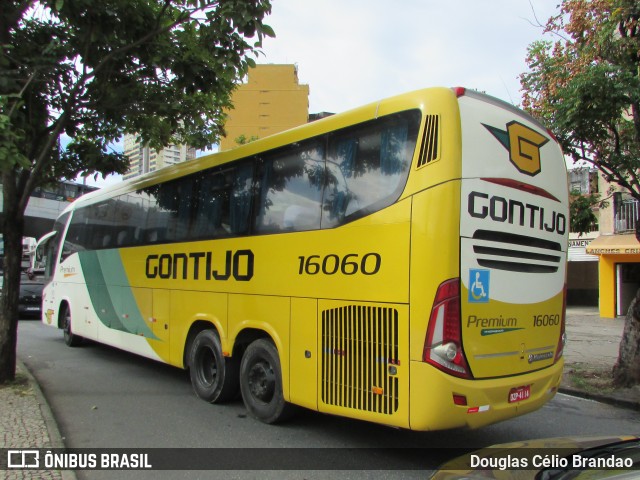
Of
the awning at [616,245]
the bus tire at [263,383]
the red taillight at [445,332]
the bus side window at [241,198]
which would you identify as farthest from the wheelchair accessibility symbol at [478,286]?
the awning at [616,245]

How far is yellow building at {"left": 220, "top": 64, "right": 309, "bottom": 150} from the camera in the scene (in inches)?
2645

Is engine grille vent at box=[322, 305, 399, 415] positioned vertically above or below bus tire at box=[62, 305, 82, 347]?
above

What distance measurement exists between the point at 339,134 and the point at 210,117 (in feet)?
19.4

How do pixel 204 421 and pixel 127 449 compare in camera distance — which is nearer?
pixel 127 449

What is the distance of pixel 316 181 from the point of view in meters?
5.17

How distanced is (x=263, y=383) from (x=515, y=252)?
123 inches

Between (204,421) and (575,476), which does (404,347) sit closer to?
(575,476)

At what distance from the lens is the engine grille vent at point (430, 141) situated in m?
4.13

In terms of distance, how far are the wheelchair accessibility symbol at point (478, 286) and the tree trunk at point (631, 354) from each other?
4.36 meters

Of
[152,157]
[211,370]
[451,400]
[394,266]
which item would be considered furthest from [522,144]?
[152,157]

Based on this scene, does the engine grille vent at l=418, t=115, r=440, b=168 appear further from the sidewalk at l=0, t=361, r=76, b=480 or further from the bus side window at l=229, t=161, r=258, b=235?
the sidewalk at l=0, t=361, r=76, b=480

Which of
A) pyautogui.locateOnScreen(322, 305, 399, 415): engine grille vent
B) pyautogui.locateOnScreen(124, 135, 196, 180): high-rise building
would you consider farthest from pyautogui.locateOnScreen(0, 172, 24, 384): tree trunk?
pyautogui.locateOnScreen(124, 135, 196, 180): high-rise building

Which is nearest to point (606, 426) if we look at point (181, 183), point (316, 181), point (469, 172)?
Answer: point (469, 172)

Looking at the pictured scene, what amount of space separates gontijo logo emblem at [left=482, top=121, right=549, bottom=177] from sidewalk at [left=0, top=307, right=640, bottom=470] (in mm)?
4309
